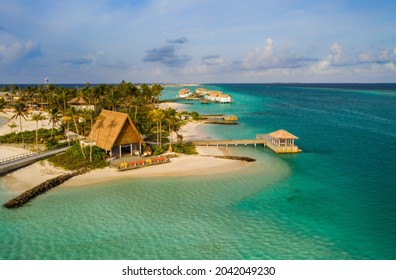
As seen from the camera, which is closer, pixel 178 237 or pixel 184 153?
pixel 178 237

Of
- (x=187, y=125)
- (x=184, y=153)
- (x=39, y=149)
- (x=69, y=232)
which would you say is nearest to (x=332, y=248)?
(x=69, y=232)

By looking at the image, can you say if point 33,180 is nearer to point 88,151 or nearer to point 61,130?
point 88,151

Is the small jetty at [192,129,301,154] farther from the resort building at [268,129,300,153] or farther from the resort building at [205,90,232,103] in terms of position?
the resort building at [205,90,232,103]

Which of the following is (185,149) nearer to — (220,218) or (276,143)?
(276,143)

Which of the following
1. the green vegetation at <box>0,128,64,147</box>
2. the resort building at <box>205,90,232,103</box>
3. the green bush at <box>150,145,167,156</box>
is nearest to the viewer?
the green bush at <box>150,145,167,156</box>

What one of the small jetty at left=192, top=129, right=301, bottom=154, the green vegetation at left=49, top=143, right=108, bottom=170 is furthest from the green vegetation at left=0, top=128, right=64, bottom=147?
the small jetty at left=192, top=129, right=301, bottom=154

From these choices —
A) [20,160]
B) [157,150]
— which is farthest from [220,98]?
[20,160]
